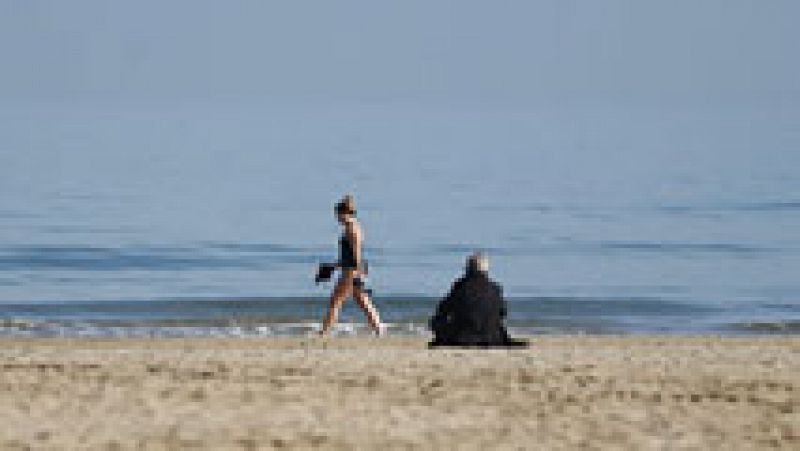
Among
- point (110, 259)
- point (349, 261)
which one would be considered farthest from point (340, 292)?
point (110, 259)

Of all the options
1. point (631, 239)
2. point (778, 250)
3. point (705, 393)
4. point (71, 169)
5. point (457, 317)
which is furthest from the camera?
point (71, 169)

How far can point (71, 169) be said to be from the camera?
309 feet

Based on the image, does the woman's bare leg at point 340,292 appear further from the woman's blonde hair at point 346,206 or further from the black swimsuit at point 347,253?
the woman's blonde hair at point 346,206

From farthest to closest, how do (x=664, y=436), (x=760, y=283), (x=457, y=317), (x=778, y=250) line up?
(x=778, y=250) < (x=760, y=283) < (x=457, y=317) < (x=664, y=436)

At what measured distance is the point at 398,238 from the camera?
5409 centimetres

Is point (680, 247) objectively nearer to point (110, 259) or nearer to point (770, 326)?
point (110, 259)

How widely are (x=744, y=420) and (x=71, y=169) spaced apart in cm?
8157

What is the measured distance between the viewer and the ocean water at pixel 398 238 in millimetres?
33125

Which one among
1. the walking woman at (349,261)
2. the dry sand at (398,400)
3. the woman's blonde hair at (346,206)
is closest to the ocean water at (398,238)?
the walking woman at (349,261)

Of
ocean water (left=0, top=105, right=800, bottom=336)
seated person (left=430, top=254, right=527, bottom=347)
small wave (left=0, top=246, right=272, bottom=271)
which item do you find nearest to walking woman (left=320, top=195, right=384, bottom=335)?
seated person (left=430, top=254, right=527, bottom=347)

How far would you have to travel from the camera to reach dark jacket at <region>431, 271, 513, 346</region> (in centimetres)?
1908

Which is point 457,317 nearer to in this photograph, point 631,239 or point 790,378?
point 790,378

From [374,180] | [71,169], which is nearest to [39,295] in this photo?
[374,180]

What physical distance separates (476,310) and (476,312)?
17 millimetres
